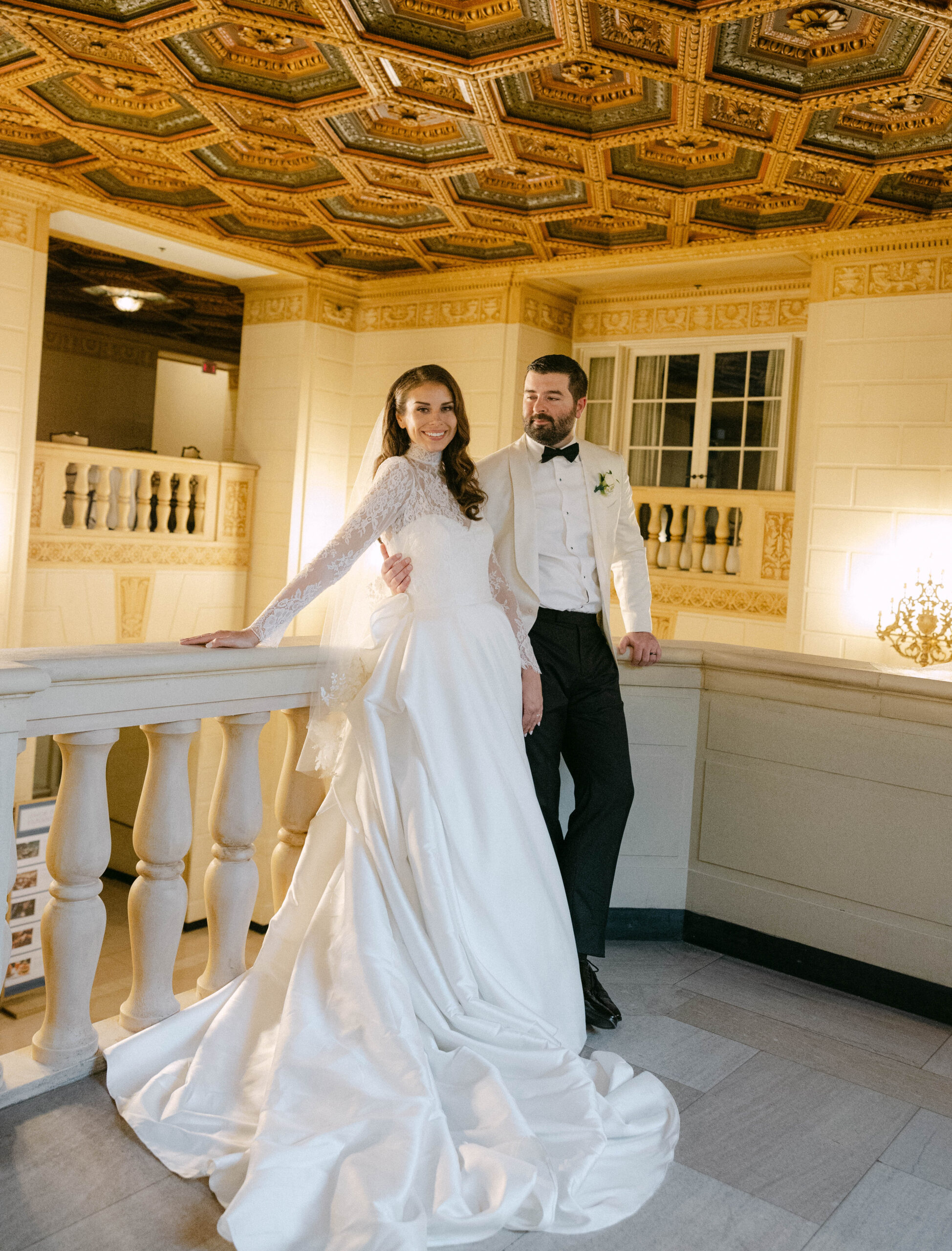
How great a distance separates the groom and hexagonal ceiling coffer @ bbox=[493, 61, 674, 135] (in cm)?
397

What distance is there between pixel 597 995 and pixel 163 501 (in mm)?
8556

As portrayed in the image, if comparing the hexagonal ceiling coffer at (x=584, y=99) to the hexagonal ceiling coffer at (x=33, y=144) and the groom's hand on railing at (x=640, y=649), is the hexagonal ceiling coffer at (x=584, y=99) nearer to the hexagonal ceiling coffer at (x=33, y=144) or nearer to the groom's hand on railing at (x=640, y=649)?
the hexagonal ceiling coffer at (x=33, y=144)

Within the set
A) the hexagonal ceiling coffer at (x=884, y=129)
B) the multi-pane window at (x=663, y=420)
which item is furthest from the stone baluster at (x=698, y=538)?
the hexagonal ceiling coffer at (x=884, y=129)

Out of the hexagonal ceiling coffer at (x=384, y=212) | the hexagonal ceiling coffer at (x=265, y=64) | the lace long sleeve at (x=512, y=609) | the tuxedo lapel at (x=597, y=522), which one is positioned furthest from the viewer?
the hexagonal ceiling coffer at (x=384, y=212)

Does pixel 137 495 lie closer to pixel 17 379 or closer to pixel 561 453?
pixel 17 379

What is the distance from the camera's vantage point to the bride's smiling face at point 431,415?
2666 mm

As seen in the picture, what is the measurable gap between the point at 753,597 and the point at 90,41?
6676mm

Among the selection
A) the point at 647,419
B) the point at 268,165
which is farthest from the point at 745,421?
the point at 268,165

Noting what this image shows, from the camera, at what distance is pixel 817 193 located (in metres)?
7.55

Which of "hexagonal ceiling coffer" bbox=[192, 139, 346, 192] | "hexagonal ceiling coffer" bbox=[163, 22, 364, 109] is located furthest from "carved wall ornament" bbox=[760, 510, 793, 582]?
"hexagonal ceiling coffer" bbox=[163, 22, 364, 109]

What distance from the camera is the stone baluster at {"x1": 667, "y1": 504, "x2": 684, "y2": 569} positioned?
32.0 feet

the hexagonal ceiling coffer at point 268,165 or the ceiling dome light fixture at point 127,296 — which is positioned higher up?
the hexagonal ceiling coffer at point 268,165

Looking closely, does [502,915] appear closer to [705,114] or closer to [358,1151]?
[358,1151]

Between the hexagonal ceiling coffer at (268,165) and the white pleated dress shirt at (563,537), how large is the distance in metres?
5.57
